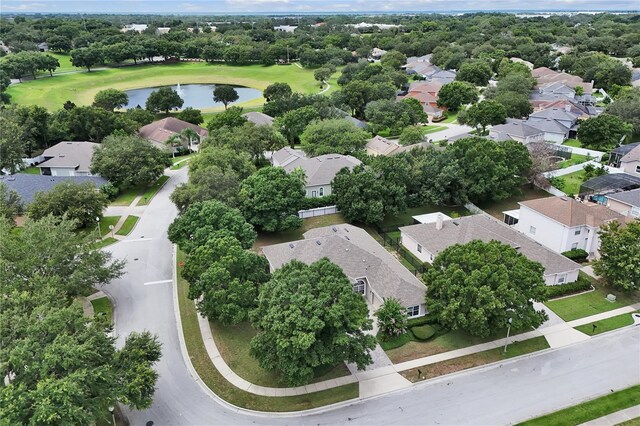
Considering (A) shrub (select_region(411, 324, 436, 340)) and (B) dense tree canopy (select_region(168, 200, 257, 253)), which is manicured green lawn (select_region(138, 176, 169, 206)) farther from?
(A) shrub (select_region(411, 324, 436, 340))

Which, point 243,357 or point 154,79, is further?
point 154,79

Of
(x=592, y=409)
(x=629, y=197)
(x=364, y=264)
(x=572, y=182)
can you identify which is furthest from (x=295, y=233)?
(x=572, y=182)

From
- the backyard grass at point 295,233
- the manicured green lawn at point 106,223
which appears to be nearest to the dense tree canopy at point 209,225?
the backyard grass at point 295,233

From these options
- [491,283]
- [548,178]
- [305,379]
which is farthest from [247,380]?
[548,178]

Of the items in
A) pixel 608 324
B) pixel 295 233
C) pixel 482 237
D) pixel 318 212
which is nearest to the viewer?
pixel 608 324

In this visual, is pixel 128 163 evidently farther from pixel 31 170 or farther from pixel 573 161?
pixel 573 161

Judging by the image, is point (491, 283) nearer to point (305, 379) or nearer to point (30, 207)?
point (305, 379)

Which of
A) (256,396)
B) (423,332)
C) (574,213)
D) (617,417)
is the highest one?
(574,213)
